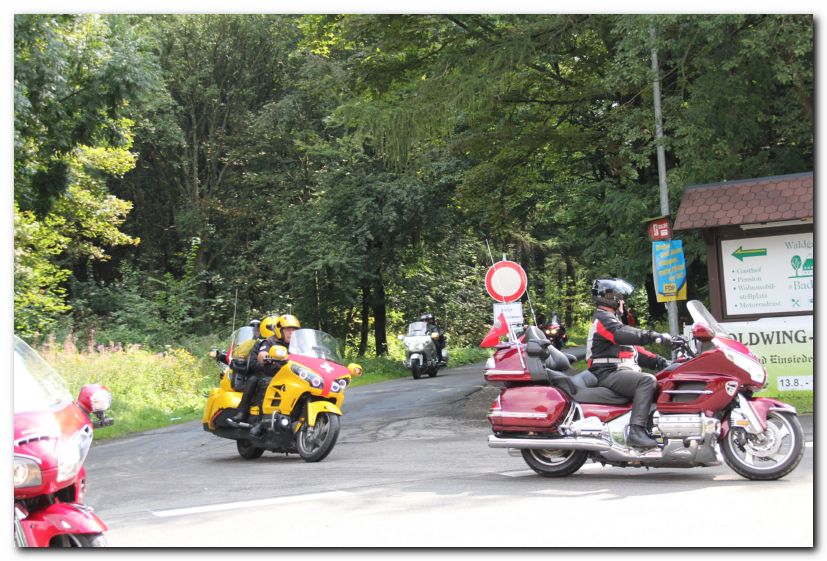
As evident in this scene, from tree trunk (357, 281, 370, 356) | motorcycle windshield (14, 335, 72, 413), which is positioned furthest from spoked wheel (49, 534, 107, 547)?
tree trunk (357, 281, 370, 356)

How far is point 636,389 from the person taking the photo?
8836 mm

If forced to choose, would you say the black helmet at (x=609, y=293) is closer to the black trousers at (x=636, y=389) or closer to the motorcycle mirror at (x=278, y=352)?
the black trousers at (x=636, y=389)

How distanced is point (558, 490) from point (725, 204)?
342 inches

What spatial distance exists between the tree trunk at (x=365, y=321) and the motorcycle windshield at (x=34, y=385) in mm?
29677

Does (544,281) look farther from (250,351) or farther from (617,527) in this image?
(617,527)

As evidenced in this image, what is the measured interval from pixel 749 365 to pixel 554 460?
2038 millimetres

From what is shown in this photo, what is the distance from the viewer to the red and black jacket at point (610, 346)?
29.0 ft

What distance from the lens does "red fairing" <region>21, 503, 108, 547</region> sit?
4.88 m

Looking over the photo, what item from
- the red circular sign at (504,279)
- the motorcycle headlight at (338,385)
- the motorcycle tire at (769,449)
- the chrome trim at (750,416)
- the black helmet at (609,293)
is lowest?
the motorcycle tire at (769,449)

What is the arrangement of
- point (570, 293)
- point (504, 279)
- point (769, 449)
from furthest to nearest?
point (570, 293) → point (504, 279) → point (769, 449)

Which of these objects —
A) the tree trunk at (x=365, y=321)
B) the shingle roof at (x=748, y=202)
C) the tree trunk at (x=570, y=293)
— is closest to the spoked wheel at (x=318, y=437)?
the shingle roof at (x=748, y=202)

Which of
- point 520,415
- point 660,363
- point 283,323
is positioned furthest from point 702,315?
point 283,323

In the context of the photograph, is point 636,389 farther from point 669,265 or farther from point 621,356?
point 669,265

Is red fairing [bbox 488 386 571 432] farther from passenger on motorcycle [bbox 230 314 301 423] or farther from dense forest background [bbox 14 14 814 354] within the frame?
dense forest background [bbox 14 14 814 354]
